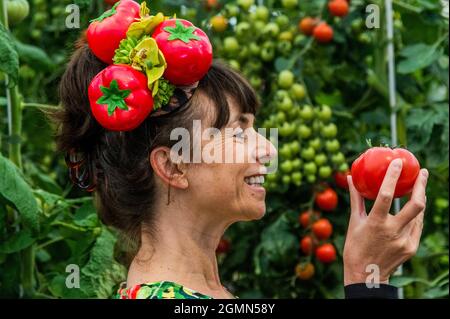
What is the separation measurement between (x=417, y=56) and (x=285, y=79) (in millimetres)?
391

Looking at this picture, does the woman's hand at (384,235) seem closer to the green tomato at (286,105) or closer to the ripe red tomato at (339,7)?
the green tomato at (286,105)

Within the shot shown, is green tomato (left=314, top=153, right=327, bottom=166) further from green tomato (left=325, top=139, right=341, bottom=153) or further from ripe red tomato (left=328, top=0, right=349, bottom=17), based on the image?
ripe red tomato (left=328, top=0, right=349, bottom=17)

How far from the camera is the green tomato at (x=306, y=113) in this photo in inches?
106

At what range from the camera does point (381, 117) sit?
287 centimetres

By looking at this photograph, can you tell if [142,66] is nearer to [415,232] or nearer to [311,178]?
[415,232]

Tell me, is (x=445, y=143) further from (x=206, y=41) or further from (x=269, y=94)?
(x=206, y=41)

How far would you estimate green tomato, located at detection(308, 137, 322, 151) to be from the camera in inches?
106

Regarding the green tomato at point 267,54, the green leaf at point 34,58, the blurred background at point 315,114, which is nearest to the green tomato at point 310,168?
the blurred background at point 315,114

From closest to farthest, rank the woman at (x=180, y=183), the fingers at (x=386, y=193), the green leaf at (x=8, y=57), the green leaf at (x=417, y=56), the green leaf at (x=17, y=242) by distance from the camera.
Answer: the fingers at (x=386, y=193), the woman at (x=180, y=183), the green leaf at (x=8, y=57), the green leaf at (x=17, y=242), the green leaf at (x=417, y=56)

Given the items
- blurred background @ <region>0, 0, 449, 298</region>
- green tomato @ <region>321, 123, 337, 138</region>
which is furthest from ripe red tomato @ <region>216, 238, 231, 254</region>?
green tomato @ <region>321, 123, 337, 138</region>

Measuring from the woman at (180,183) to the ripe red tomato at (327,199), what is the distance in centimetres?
121
